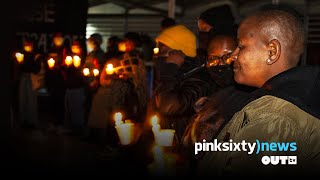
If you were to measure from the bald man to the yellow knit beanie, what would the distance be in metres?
1.97

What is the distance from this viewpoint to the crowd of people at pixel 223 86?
1.93 m

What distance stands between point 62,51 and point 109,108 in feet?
4.67

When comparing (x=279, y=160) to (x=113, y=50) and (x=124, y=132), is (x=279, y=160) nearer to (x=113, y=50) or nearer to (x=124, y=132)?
(x=124, y=132)

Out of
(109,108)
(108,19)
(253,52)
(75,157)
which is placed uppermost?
(108,19)

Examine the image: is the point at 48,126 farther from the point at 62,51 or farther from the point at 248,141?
the point at 248,141

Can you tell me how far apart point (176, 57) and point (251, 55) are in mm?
2056

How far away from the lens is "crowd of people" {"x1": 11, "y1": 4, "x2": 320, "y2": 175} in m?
1.93

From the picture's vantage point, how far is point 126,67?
7375 mm

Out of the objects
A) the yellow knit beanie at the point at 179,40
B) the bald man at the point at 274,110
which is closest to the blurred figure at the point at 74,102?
the yellow knit beanie at the point at 179,40

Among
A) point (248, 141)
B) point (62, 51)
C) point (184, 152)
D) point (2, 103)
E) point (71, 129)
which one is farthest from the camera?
point (71, 129)

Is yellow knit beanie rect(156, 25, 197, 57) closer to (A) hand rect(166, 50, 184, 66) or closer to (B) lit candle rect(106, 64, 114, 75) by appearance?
(A) hand rect(166, 50, 184, 66)

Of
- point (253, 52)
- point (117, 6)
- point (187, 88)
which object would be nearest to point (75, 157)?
point (187, 88)

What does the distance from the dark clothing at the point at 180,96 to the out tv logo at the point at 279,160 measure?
183 centimetres

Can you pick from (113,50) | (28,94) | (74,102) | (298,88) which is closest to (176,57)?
(298,88)
